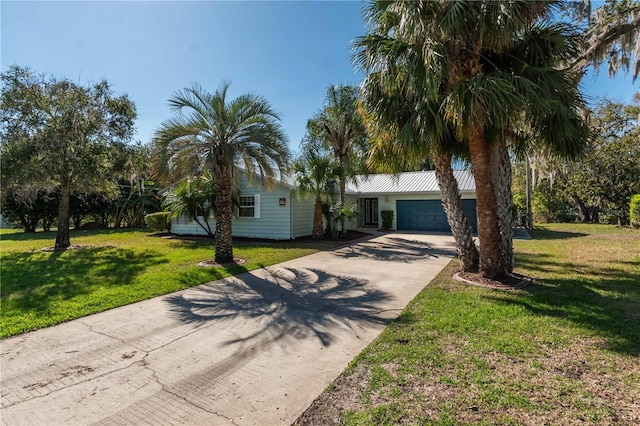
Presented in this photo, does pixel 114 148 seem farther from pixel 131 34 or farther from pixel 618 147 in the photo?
pixel 618 147

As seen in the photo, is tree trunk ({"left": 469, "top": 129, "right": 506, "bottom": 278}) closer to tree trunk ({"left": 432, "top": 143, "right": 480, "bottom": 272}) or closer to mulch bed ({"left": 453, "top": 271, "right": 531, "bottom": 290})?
mulch bed ({"left": 453, "top": 271, "right": 531, "bottom": 290})

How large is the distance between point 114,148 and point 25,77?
345 centimetres

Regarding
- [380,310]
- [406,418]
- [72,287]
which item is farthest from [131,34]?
[406,418]

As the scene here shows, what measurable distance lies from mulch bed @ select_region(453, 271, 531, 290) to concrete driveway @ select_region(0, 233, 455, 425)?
111cm

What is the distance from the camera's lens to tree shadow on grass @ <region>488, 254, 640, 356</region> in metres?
3.92

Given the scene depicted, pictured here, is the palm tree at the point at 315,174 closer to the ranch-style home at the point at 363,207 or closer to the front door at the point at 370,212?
the ranch-style home at the point at 363,207

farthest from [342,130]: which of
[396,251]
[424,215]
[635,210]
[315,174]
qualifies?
[635,210]

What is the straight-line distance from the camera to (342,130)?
46.1 feet

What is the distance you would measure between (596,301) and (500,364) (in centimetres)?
331

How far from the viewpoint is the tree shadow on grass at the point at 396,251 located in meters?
9.98

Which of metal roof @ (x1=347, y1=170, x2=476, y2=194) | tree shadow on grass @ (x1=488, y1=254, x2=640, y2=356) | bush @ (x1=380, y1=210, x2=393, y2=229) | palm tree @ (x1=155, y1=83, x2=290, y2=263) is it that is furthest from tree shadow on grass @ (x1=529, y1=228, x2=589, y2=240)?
palm tree @ (x1=155, y1=83, x2=290, y2=263)

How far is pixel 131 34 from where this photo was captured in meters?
7.71

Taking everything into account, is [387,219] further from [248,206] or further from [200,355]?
[200,355]

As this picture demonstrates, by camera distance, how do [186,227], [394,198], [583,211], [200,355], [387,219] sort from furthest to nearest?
[583,211] < [394,198] < [387,219] < [186,227] < [200,355]
